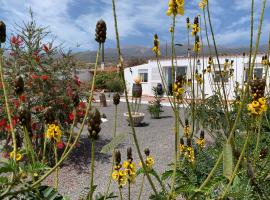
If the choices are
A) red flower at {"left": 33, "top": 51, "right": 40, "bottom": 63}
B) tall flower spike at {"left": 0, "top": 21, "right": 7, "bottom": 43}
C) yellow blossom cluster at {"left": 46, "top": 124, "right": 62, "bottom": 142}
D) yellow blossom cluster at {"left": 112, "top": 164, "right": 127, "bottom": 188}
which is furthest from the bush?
tall flower spike at {"left": 0, "top": 21, "right": 7, "bottom": 43}

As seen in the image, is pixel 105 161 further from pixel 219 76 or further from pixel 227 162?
pixel 227 162

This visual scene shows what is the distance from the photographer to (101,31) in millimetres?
1464

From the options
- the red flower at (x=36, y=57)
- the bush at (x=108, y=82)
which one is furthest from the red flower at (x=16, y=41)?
the bush at (x=108, y=82)

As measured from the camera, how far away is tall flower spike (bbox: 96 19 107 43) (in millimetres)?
1449

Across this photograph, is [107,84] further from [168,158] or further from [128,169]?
[128,169]

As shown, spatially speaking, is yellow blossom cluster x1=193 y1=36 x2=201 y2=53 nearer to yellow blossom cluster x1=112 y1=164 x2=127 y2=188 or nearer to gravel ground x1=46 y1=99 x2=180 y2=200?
yellow blossom cluster x1=112 y1=164 x2=127 y2=188

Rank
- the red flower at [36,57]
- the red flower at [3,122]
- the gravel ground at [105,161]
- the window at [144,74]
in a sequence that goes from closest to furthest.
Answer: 1. the gravel ground at [105,161]
2. the red flower at [3,122]
3. the red flower at [36,57]
4. the window at [144,74]

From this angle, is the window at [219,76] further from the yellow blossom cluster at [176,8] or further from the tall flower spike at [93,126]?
the tall flower spike at [93,126]

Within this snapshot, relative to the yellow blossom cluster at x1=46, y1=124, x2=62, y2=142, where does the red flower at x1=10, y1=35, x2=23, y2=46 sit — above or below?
above

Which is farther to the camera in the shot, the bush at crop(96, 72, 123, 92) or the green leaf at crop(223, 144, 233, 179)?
the bush at crop(96, 72, 123, 92)

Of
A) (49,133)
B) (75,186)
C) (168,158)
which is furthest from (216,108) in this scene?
(49,133)

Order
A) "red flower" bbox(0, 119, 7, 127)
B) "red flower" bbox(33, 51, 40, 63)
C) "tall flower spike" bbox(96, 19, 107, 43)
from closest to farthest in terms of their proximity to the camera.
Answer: "tall flower spike" bbox(96, 19, 107, 43) → "red flower" bbox(0, 119, 7, 127) → "red flower" bbox(33, 51, 40, 63)

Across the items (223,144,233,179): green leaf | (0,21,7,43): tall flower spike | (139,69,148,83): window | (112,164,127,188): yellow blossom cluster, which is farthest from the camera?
A: (139,69,148,83): window

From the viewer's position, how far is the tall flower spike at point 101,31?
1449mm
